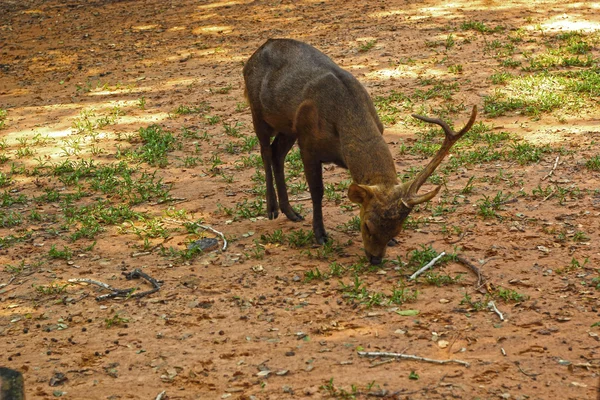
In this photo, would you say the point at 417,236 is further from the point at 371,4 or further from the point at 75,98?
the point at 371,4

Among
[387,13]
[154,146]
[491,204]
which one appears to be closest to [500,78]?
[491,204]

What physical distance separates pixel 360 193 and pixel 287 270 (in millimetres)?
899

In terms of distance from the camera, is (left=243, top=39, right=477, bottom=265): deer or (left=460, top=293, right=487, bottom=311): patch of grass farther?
(left=243, top=39, right=477, bottom=265): deer

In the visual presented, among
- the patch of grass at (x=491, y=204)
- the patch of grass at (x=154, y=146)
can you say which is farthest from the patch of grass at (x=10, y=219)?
the patch of grass at (x=491, y=204)

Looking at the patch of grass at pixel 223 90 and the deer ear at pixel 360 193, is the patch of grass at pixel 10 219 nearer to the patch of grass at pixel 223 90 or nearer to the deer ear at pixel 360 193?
the deer ear at pixel 360 193

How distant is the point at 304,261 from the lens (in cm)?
644

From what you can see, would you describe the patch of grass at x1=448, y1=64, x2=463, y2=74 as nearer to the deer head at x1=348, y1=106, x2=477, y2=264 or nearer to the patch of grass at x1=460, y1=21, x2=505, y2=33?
the patch of grass at x1=460, y1=21, x2=505, y2=33

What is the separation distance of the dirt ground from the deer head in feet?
1.18

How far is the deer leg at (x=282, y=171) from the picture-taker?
734 cm

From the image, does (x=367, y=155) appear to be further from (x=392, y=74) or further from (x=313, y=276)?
(x=392, y=74)

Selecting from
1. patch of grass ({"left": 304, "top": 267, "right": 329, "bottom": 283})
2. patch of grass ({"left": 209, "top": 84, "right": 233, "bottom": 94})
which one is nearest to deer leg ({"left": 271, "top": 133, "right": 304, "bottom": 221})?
patch of grass ({"left": 304, "top": 267, "right": 329, "bottom": 283})

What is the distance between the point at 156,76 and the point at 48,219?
5283 mm

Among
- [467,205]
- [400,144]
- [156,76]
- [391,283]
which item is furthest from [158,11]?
[391,283]

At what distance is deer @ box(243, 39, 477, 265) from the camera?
589 centimetres
